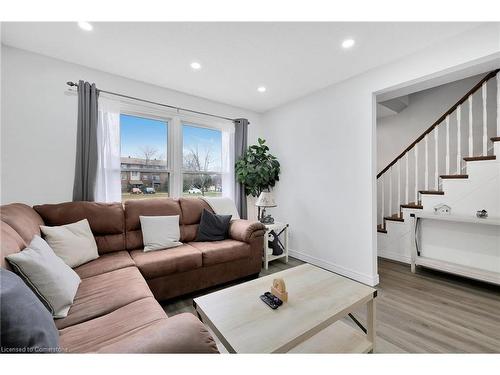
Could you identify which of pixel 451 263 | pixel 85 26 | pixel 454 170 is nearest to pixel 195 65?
pixel 85 26

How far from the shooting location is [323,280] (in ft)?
5.30

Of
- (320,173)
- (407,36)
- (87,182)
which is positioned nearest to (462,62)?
(407,36)

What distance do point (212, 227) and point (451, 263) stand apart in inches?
115

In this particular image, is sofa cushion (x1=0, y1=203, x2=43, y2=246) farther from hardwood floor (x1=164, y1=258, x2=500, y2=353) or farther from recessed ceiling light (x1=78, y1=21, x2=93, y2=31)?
recessed ceiling light (x1=78, y1=21, x2=93, y2=31)

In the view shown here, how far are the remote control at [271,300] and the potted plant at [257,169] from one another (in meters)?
2.28

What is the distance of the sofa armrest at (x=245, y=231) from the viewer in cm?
263

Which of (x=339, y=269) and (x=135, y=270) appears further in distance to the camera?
(x=339, y=269)

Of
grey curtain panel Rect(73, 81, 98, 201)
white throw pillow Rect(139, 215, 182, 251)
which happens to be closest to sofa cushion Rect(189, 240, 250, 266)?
white throw pillow Rect(139, 215, 182, 251)

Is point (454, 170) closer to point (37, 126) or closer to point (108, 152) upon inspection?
point (108, 152)

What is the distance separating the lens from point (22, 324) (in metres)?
0.72
